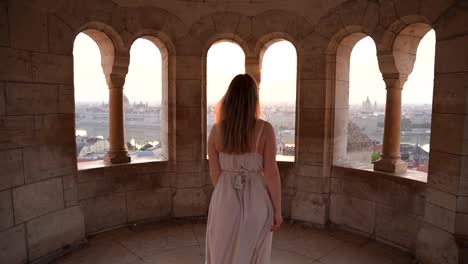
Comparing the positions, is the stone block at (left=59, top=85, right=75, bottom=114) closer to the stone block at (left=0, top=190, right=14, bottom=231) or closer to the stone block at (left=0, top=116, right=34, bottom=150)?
the stone block at (left=0, top=116, right=34, bottom=150)

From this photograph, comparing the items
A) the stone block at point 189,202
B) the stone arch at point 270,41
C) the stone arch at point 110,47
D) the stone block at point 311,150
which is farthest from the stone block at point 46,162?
the stone block at point 311,150

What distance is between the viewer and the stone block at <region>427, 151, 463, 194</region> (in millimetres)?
2930

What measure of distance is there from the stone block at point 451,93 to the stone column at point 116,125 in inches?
125

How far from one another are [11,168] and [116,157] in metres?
1.23

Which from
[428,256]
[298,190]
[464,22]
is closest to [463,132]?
[464,22]

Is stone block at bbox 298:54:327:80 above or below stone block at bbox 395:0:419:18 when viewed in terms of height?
below

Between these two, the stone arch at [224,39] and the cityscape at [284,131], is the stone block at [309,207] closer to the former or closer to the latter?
the cityscape at [284,131]

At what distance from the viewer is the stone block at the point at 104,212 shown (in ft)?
12.7

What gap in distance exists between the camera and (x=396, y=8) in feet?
11.3

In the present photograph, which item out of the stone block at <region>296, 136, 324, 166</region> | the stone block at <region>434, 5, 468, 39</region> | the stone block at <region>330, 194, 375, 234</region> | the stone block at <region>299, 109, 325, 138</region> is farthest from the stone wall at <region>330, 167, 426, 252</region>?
the stone block at <region>434, 5, 468, 39</region>

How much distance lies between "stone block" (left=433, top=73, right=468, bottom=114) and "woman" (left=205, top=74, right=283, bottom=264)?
5.90ft

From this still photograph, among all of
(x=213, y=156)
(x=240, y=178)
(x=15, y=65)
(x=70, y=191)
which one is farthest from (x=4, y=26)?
(x=240, y=178)

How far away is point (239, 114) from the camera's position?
6.51 feet

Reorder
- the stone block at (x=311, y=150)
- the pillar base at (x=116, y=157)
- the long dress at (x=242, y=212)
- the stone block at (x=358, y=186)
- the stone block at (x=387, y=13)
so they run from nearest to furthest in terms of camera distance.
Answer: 1. the long dress at (x=242, y=212)
2. the stone block at (x=387, y=13)
3. the stone block at (x=358, y=186)
4. the pillar base at (x=116, y=157)
5. the stone block at (x=311, y=150)
